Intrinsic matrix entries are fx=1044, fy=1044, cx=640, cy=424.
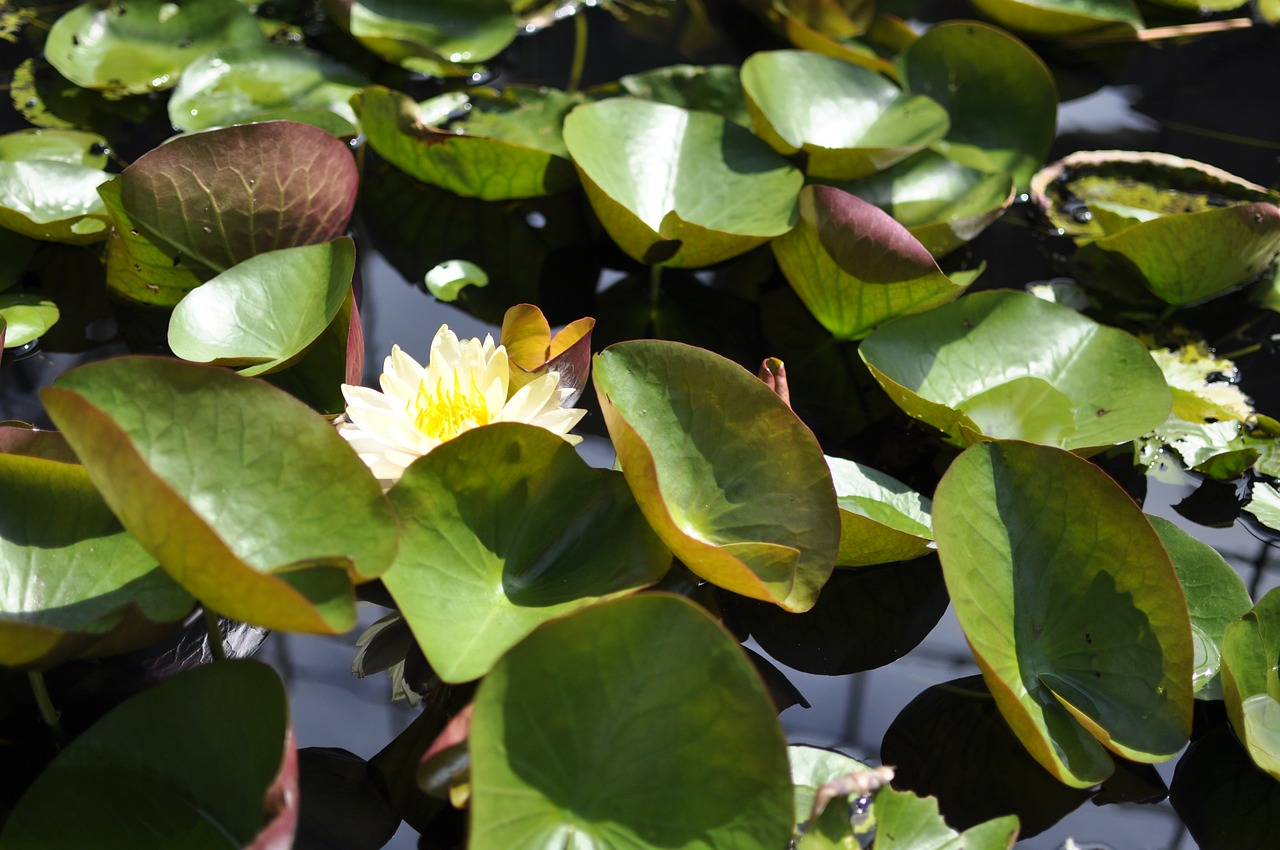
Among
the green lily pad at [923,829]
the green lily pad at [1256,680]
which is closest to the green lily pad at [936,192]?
the green lily pad at [1256,680]

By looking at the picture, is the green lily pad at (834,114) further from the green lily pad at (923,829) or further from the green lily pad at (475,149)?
the green lily pad at (923,829)

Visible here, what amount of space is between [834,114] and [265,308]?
1.11 metres

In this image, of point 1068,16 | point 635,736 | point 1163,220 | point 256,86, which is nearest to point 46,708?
point 635,736

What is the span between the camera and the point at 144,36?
2.18m

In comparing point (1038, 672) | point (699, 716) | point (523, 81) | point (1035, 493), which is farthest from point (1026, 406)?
point (523, 81)

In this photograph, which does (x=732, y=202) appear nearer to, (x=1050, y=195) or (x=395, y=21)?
(x=1050, y=195)

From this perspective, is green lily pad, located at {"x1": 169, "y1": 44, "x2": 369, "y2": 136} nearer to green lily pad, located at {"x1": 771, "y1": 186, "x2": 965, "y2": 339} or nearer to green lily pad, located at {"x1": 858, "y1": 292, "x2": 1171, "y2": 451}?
green lily pad, located at {"x1": 771, "y1": 186, "x2": 965, "y2": 339}

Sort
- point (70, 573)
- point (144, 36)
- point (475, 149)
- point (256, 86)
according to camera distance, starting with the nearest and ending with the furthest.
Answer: point (70, 573), point (475, 149), point (256, 86), point (144, 36)

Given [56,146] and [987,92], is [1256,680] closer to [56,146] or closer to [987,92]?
[987,92]

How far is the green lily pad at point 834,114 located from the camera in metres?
1.79

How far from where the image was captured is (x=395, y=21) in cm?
224

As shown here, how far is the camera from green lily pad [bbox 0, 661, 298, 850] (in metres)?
0.90

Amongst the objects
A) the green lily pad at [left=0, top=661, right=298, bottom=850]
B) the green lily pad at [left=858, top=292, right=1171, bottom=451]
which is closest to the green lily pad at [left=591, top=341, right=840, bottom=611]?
the green lily pad at [left=858, top=292, right=1171, bottom=451]

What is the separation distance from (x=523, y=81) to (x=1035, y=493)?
5.06ft
